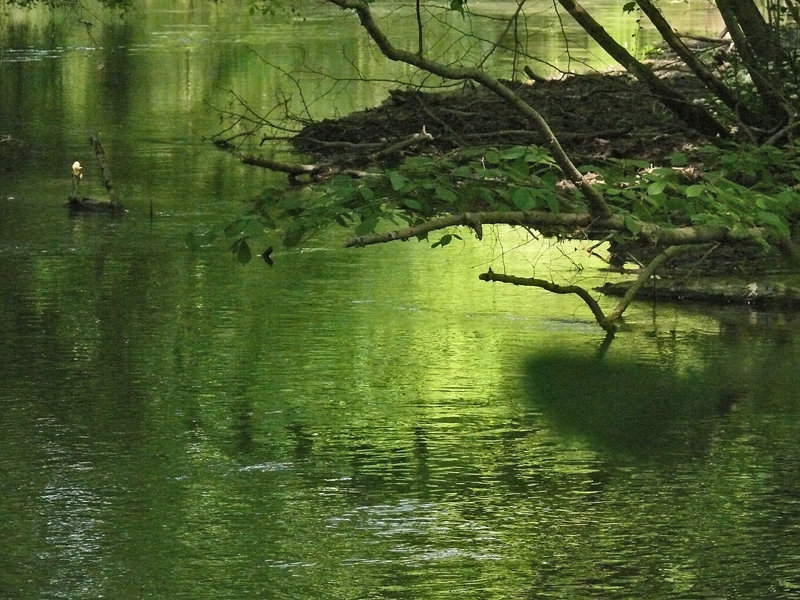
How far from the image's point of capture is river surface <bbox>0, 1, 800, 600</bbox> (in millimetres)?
6320

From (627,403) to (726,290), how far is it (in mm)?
2674

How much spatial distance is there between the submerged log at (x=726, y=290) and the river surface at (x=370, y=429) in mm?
289

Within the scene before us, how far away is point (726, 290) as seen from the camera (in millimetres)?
11258

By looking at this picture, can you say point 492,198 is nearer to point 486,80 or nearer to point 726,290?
point 486,80

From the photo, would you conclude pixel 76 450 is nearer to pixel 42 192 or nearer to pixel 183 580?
pixel 183 580

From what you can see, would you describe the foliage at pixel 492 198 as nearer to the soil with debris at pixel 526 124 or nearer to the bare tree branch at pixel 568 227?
the bare tree branch at pixel 568 227

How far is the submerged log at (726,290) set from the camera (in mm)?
11055

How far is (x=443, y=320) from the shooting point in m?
10.7

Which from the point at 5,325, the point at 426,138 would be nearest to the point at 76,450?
the point at 5,325

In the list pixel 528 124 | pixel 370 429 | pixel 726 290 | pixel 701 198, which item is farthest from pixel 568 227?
pixel 528 124

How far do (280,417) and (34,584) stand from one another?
8.20 ft

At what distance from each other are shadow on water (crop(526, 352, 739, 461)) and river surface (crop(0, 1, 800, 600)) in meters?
0.02

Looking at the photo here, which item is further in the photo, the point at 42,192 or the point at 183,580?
the point at 42,192

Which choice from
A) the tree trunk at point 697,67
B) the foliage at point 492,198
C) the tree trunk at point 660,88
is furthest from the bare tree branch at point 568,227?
the tree trunk at point 660,88
